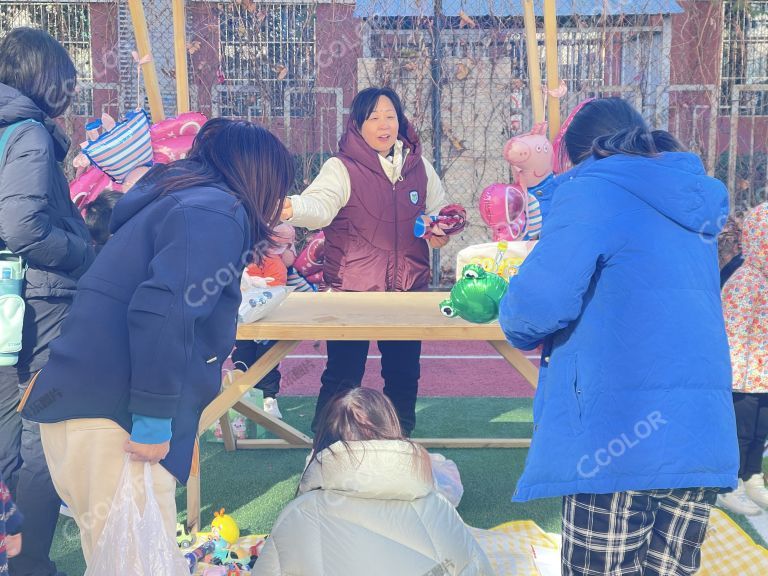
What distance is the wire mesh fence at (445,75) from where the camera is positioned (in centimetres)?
876

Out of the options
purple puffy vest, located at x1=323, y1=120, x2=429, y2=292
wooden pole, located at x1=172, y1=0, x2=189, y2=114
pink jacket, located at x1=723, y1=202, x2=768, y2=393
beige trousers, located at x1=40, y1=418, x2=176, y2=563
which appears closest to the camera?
beige trousers, located at x1=40, y1=418, x2=176, y2=563

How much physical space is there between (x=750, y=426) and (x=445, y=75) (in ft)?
19.6

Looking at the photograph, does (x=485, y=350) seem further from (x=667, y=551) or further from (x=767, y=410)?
(x=667, y=551)

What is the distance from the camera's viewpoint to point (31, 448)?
8.96 feet

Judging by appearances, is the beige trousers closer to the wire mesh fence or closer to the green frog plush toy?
the green frog plush toy

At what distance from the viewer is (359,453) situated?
2.10m

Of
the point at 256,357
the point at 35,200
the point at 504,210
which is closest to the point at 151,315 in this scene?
the point at 35,200

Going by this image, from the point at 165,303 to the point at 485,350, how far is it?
5.67 metres

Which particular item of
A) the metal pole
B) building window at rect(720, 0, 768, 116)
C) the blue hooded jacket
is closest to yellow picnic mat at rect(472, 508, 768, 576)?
Result: the blue hooded jacket

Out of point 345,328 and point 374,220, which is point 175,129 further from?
point 345,328

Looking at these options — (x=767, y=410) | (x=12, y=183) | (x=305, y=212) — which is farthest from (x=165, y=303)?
(x=767, y=410)

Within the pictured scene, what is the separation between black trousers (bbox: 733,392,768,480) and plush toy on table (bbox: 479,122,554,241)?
1.12 metres

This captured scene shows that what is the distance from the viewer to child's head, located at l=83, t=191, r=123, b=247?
3.53 metres

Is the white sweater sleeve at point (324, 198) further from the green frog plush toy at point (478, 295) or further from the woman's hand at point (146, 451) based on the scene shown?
the woman's hand at point (146, 451)
